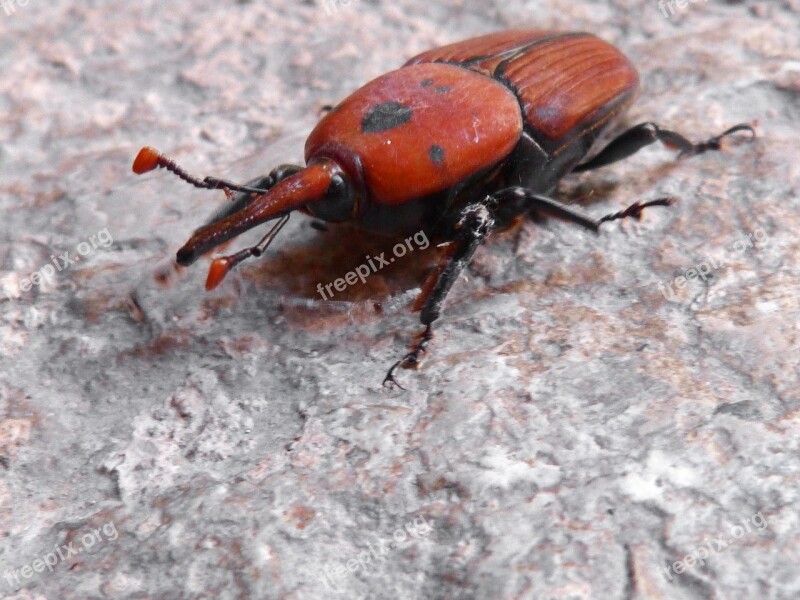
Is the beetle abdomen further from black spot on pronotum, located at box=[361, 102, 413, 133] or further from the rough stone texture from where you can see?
black spot on pronotum, located at box=[361, 102, 413, 133]

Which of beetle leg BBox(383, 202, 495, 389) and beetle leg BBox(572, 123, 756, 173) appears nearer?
beetle leg BBox(383, 202, 495, 389)

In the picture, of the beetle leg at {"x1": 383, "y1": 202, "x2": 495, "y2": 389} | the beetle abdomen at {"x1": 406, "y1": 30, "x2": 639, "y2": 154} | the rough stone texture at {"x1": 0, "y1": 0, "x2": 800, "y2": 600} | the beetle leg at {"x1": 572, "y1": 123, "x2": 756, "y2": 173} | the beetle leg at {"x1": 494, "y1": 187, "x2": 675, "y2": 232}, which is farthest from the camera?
the beetle leg at {"x1": 572, "y1": 123, "x2": 756, "y2": 173}

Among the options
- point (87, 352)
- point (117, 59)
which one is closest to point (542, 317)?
point (87, 352)

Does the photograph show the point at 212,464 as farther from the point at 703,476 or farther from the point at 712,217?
the point at 712,217

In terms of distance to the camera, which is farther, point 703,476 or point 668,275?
point 668,275

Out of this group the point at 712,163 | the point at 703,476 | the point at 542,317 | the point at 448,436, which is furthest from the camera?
the point at 712,163

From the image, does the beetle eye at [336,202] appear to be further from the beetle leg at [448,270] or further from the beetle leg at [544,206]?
the beetle leg at [544,206]

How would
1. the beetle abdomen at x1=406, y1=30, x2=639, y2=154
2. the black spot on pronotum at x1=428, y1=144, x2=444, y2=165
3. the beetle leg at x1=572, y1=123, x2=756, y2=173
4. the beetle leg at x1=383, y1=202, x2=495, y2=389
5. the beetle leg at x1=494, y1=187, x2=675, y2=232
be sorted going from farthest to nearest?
the beetle leg at x1=572, y1=123, x2=756, y2=173 < the beetle abdomen at x1=406, y1=30, x2=639, y2=154 < the beetle leg at x1=494, y1=187, x2=675, y2=232 < the black spot on pronotum at x1=428, y1=144, x2=444, y2=165 < the beetle leg at x1=383, y1=202, x2=495, y2=389

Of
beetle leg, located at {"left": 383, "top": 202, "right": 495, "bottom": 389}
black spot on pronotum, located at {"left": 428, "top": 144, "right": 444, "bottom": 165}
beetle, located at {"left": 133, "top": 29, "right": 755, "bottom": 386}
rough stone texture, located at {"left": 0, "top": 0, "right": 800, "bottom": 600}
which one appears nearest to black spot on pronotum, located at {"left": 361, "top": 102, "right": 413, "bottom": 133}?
beetle, located at {"left": 133, "top": 29, "right": 755, "bottom": 386}
